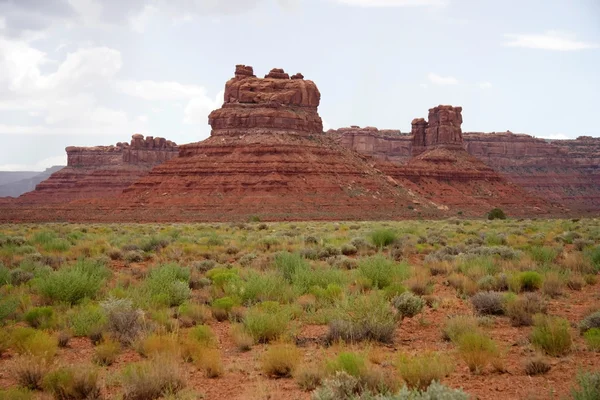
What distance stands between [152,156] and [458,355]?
144m

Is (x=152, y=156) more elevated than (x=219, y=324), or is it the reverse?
(x=152, y=156)

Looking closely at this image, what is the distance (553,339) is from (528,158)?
15694 cm

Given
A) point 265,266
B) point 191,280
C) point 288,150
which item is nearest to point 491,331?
point 191,280

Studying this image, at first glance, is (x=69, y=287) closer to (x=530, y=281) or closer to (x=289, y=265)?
(x=289, y=265)

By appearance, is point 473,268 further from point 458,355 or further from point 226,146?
point 226,146

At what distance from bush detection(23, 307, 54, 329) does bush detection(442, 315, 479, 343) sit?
6.68 metres

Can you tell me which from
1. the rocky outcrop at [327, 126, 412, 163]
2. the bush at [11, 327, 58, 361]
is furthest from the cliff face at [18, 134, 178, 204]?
the bush at [11, 327, 58, 361]

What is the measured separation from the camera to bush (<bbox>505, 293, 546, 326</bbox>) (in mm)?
11012

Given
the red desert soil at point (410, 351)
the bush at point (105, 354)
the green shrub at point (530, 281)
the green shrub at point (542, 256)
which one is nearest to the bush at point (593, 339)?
the red desert soil at point (410, 351)

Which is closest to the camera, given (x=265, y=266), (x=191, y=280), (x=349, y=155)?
(x=191, y=280)

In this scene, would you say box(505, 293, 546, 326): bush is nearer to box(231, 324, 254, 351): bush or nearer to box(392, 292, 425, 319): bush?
box(392, 292, 425, 319): bush

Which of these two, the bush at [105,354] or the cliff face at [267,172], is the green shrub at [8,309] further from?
the cliff face at [267,172]

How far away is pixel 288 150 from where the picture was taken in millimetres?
85000

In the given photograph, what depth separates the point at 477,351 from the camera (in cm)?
857
